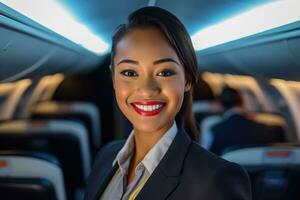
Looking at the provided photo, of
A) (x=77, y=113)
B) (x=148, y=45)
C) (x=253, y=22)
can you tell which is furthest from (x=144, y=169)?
(x=77, y=113)

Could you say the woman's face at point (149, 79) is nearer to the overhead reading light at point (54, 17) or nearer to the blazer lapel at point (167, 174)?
the blazer lapel at point (167, 174)

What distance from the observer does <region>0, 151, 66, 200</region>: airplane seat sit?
2.87 meters

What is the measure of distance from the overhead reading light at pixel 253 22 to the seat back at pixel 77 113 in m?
3.82

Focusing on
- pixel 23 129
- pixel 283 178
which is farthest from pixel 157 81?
pixel 23 129

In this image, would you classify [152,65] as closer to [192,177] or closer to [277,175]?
[192,177]

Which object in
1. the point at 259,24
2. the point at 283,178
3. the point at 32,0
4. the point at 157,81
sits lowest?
the point at 283,178

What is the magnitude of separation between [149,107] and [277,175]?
157 centimetres

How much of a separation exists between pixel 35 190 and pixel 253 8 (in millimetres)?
1783

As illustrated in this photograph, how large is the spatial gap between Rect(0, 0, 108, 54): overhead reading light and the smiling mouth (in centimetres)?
57

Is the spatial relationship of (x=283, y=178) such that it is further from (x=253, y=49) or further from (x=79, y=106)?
(x=79, y=106)

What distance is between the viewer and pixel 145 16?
1561 millimetres

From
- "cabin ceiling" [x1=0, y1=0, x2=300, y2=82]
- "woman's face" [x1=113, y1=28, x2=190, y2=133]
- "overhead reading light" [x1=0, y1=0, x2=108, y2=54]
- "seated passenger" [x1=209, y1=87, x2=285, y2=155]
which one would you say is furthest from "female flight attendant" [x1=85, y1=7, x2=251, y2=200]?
"seated passenger" [x1=209, y1=87, x2=285, y2=155]

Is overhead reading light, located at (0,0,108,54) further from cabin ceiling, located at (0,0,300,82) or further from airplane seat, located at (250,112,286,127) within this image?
airplane seat, located at (250,112,286,127)

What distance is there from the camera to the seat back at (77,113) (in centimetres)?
649
